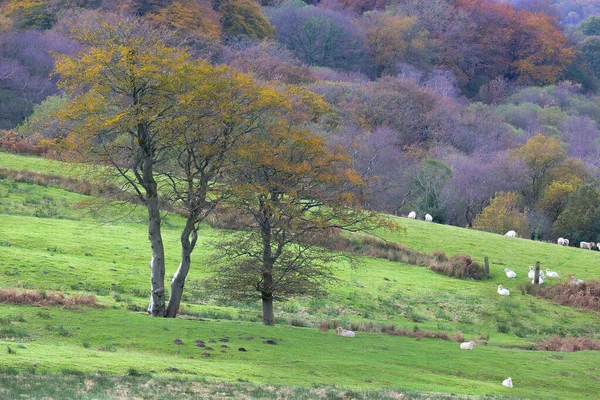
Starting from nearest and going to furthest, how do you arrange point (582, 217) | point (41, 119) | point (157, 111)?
point (157, 111), point (41, 119), point (582, 217)

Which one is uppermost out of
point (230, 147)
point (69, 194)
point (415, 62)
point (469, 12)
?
point (469, 12)

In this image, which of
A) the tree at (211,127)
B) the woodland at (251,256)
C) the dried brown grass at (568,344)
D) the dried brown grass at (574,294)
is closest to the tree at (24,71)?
the woodland at (251,256)

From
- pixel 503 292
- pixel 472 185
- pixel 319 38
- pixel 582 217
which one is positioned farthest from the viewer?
pixel 319 38

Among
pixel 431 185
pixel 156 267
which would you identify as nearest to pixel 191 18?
pixel 431 185

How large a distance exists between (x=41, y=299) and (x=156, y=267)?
4592 millimetres

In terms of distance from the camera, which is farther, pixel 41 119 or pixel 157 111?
pixel 41 119

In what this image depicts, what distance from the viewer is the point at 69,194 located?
55.7 meters

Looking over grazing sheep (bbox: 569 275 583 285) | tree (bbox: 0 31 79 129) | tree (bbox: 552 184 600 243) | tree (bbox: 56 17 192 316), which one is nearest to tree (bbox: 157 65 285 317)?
tree (bbox: 56 17 192 316)

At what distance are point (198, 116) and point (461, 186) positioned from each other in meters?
59.2

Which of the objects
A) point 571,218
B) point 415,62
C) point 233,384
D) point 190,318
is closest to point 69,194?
point 190,318

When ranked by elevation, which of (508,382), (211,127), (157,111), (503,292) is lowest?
(508,382)

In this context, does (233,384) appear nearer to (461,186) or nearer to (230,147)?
(230,147)

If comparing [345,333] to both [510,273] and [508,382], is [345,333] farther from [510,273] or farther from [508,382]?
[510,273]

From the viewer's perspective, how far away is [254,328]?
104 feet
